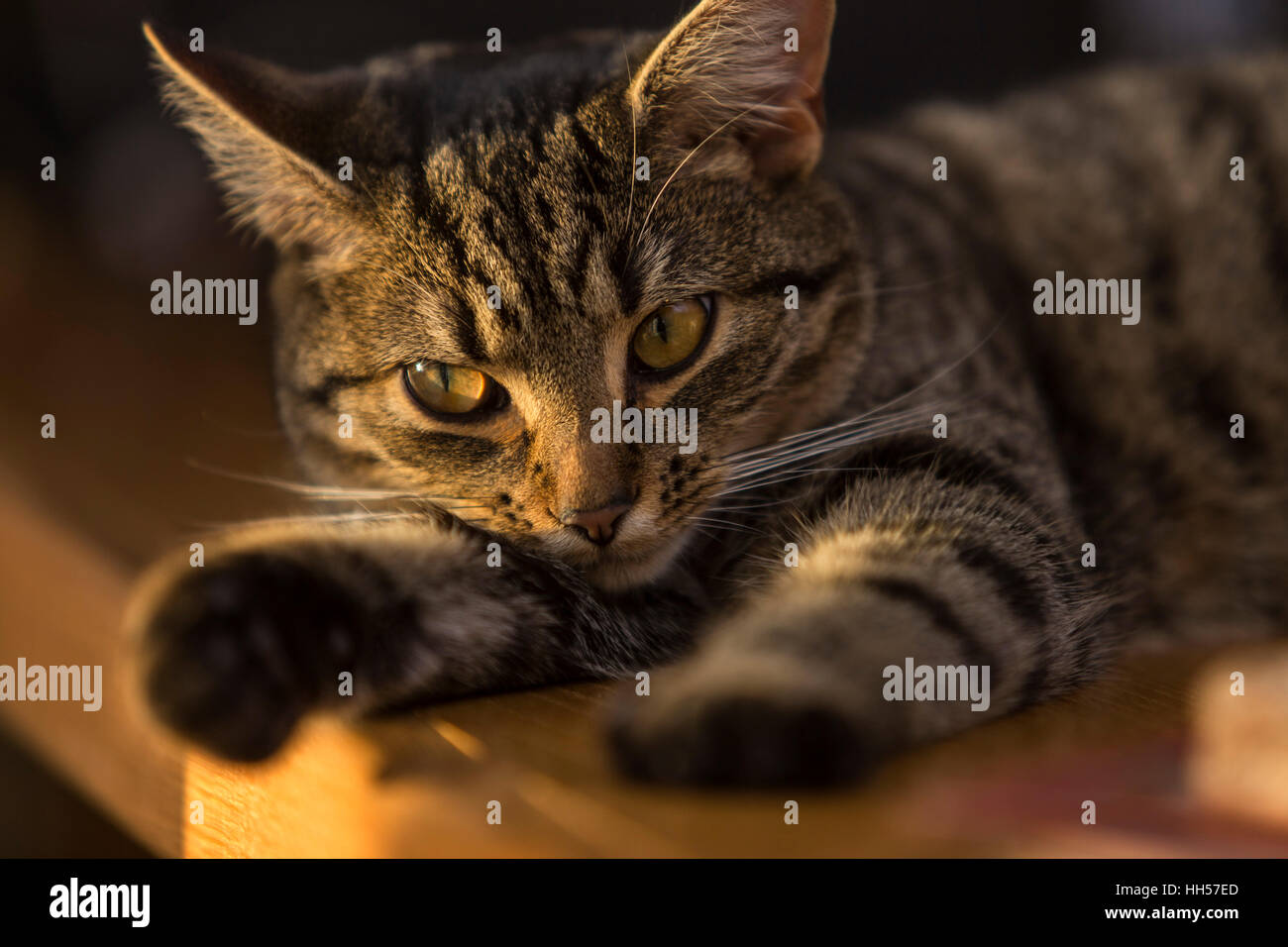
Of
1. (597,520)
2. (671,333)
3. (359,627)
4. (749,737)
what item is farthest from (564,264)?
(749,737)

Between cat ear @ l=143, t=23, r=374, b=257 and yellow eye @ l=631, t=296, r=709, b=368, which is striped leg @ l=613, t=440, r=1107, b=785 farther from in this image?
cat ear @ l=143, t=23, r=374, b=257

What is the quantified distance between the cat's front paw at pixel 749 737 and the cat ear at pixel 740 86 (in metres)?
0.60

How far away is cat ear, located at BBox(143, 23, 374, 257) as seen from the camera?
102 centimetres

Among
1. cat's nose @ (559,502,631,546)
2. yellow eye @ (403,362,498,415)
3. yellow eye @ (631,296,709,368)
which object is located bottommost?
cat's nose @ (559,502,631,546)

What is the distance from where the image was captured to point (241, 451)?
4.89 ft

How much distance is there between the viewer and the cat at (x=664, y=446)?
74cm

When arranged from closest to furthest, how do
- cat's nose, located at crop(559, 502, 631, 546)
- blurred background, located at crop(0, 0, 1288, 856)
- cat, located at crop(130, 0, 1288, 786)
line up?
1. cat, located at crop(130, 0, 1288, 786)
2. cat's nose, located at crop(559, 502, 631, 546)
3. blurred background, located at crop(0, 0, 1288, 856)

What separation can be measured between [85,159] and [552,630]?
68.1 inches

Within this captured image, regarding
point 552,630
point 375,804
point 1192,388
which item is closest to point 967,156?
point 1192,388

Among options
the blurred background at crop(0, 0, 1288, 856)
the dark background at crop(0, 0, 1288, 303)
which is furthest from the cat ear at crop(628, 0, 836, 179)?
the dark background at crop(0, 0, 1288, 303)

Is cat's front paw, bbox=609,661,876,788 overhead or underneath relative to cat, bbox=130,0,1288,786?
underneath

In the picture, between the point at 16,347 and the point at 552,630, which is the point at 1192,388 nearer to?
the point at 552,630

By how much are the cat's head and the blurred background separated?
37 cm

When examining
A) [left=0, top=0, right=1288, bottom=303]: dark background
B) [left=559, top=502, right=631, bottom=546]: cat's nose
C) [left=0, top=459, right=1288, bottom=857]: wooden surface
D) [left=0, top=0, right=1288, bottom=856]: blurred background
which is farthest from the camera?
[left=0, top=0, right=1288, bottom=303]: dark background
